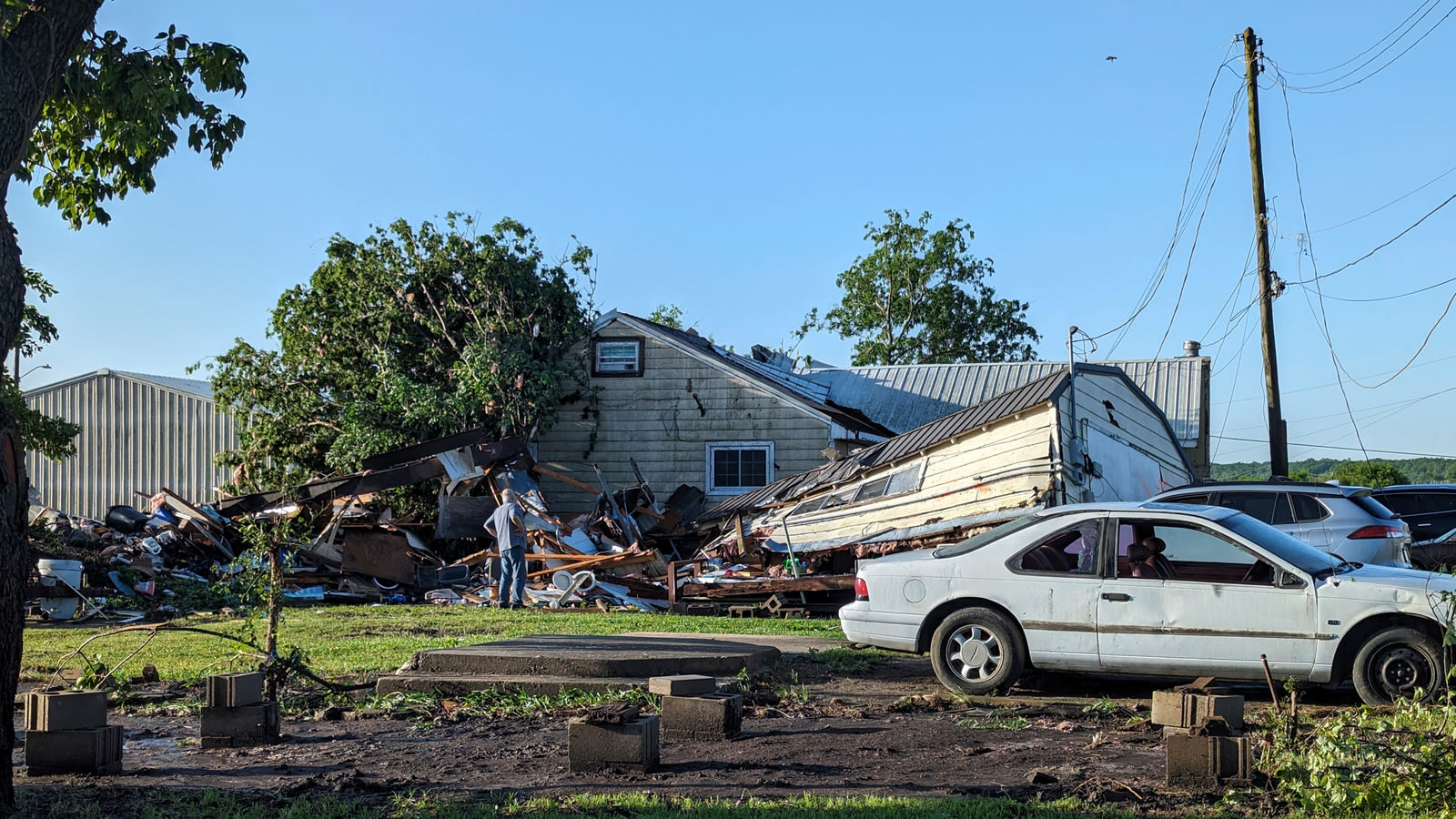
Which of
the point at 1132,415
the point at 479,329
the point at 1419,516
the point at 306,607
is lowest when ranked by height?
the point at 306,607

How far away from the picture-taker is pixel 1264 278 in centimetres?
2433

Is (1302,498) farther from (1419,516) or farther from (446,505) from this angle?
(446,505)

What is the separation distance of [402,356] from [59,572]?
9822 millimetres

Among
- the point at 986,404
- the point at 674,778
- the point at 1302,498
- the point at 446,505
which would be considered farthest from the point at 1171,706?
the point at 446,505

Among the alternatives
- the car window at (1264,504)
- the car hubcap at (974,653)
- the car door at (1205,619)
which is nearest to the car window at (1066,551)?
the car door at (1205,619)

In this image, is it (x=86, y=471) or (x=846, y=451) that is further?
(x=86, y=471)

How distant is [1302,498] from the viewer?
15711mm

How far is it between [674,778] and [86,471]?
3118 centimetres

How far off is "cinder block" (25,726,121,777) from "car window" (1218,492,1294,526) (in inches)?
528

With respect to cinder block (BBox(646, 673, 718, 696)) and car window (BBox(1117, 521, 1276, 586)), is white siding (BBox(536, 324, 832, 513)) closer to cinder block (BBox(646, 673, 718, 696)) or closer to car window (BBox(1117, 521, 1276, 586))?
car window (BBox(1117, 521, 1276, 586))

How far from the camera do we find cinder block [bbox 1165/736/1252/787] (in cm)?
601

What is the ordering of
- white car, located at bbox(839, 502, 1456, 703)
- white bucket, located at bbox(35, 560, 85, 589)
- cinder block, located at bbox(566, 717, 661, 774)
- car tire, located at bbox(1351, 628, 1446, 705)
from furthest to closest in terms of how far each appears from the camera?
white bucket, located at bbox(35, 560, 85, 589)
white car, located at bbox(839, 502, 1456, 703)
car tire, located at bbox(1351, 628, 1446, 705)
cinder block, located at bbox(566, 717, 661, 774)

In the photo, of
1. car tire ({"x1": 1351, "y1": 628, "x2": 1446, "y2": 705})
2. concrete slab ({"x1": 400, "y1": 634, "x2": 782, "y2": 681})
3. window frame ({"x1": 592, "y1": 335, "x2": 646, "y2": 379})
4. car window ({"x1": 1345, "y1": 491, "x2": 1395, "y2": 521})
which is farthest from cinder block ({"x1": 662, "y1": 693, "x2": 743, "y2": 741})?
window frame ({"x1": 592, "y1": 335, "x2": 646, "y2": 379})

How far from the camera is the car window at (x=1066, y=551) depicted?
9039 mm
